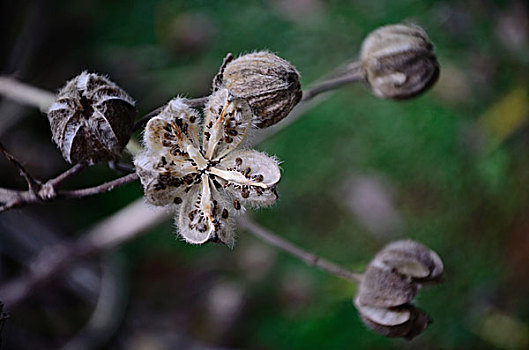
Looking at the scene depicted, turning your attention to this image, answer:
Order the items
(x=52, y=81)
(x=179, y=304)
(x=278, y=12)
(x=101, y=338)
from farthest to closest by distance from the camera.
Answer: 1. (x=278, y=12)
2. (x=179, y=304)
3. (x=52, y=81)
4. (x=101, y=338)

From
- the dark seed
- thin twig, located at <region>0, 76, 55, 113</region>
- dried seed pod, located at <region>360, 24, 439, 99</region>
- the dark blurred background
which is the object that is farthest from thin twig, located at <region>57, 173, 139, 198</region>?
the dark blurred background

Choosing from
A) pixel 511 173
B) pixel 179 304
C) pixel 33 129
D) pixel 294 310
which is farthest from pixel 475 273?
pixel 33 129

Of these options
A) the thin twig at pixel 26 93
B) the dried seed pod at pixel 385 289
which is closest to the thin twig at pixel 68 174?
the thin twig at pixel 26 93

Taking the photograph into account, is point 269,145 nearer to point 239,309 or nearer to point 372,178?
point 372,178

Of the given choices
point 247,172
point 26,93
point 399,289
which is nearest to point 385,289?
point 399,289

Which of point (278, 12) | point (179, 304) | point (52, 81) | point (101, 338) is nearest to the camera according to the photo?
point (101, 338)

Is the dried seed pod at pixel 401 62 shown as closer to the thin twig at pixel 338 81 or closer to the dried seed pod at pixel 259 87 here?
the thin twig at pixel 338 81

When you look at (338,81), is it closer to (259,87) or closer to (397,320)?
(259,87)
